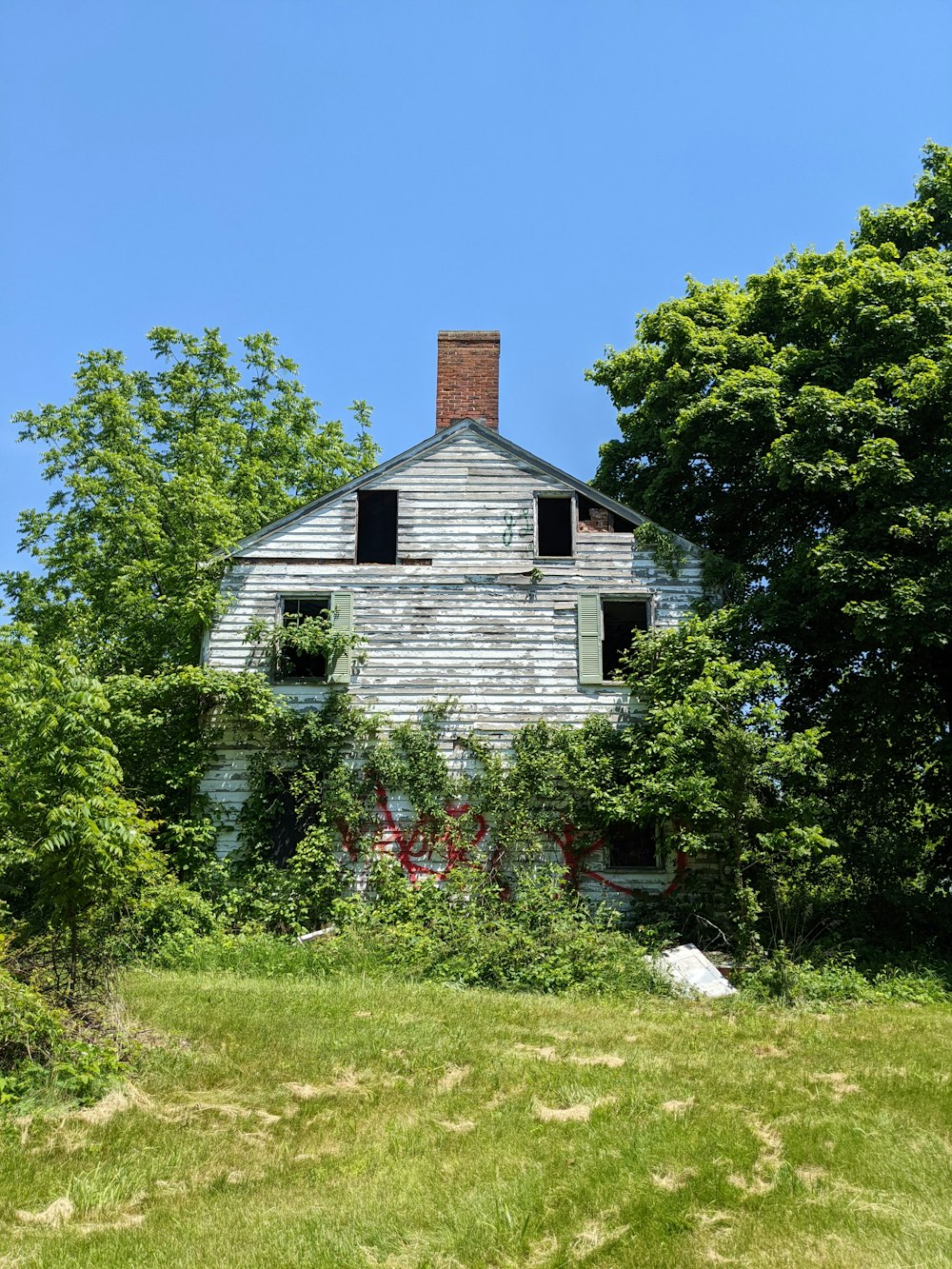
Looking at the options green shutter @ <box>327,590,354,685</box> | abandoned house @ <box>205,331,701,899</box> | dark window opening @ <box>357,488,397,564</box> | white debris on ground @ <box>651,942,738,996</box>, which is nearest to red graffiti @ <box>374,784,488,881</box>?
abandoned house @ <box>205,331,701,899</box>

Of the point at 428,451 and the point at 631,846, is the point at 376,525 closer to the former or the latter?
the point at 428,451

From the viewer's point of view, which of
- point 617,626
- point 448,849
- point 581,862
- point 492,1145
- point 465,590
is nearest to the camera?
point 492,1145

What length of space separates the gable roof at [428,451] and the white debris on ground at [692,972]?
7.29 m

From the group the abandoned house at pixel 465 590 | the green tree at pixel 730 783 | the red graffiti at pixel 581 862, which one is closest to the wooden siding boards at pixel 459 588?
the abandoned house at pixel 465 590

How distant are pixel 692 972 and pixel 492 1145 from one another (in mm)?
5948

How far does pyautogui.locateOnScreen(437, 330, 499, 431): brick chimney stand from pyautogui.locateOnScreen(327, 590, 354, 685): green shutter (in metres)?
4.04

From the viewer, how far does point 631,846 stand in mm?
16969

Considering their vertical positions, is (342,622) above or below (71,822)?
above

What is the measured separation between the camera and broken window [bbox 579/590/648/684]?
1753cm

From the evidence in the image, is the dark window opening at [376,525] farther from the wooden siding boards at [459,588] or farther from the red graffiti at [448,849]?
the red graffiti at [448,849]

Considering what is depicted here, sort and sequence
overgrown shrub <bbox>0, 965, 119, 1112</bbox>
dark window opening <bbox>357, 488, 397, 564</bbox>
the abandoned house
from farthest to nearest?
1. dark window opening <bbox>357, 488, 397, 564</bbox>
2. the abandoned house
3. overgrown shrub <bbox>0, 965, 119, 1112</bbox>

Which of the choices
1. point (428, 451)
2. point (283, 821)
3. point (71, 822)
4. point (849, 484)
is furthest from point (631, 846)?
point (71, 822)

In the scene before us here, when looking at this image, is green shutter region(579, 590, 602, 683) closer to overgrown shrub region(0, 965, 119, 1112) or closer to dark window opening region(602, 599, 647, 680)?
Answer: dark window opening region(602, 599, 647, 680)

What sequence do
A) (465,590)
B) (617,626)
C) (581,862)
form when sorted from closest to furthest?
(581,862)
(465,590)
(617,626)
